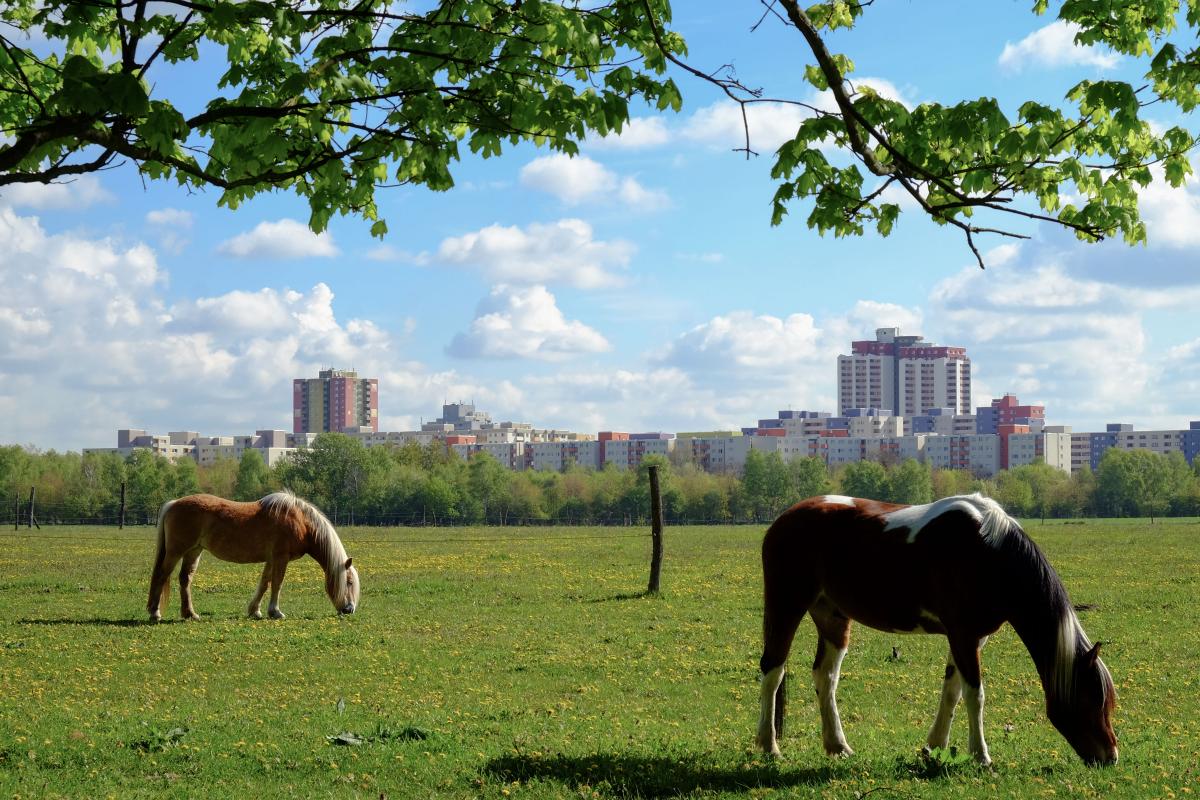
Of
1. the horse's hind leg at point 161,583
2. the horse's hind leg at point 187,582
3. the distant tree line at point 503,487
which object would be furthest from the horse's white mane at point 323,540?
the distant tree line at point 503,487

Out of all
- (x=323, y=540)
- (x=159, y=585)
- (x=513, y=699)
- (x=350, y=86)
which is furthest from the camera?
(x=323, y=540)

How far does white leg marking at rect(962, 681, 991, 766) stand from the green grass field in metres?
0.18

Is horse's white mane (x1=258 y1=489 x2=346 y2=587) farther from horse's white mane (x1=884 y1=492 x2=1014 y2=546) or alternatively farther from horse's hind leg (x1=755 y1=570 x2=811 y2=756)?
horse's white mane (x1=884 y1=492 x2=1014 y2=546)

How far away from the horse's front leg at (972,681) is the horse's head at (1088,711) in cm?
47

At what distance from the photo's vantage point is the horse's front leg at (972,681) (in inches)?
306

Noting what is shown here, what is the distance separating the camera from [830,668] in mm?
8680

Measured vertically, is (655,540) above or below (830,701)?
below

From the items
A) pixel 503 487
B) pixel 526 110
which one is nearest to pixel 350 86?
pixel 526 110

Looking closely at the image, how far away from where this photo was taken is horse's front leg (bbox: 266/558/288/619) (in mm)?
20031

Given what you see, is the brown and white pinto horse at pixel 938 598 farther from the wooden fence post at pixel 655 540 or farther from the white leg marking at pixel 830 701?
the wooden fence post at pixel 655 540

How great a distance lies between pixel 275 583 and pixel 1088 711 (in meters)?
15.7

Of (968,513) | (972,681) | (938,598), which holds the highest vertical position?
(968,513)

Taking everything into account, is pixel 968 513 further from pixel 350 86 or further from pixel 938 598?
pixel 350 86

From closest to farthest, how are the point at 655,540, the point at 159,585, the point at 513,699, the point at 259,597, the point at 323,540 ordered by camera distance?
the point at 513,699
the point at 159,585
the point at 323,540
the point at 259,597
the point at 655,540
